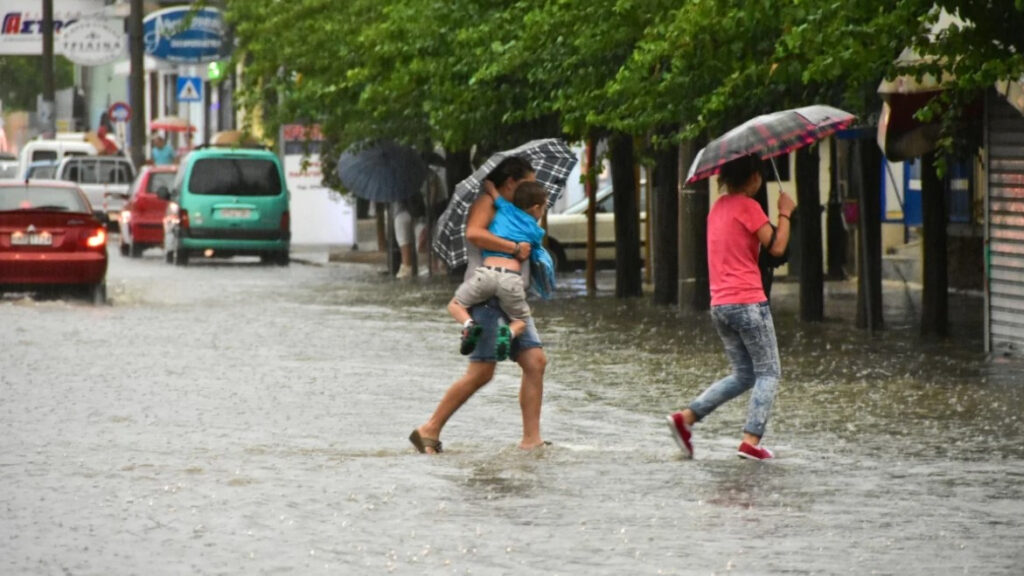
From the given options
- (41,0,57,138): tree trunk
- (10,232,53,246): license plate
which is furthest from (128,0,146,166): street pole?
(10,232,53,246): license plate

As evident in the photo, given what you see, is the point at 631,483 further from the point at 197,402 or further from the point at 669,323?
the point at 669,323

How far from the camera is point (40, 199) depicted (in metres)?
26.1

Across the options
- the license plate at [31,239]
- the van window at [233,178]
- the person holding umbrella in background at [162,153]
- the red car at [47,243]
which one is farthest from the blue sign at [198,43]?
the license plate at [31,239]

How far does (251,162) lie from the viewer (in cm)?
3691

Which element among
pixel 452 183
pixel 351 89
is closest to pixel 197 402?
pixel 351 89

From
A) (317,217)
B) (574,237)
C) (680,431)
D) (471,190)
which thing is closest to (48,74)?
(317,217)

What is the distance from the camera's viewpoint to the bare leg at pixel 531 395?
11953 millimetres

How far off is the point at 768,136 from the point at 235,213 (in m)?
25.0

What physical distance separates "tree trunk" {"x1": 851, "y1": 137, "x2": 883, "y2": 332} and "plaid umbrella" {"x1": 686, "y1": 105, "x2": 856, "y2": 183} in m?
8.56

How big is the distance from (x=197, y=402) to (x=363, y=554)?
6.14 m

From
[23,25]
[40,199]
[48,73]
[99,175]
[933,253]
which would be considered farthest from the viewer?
[23,25]

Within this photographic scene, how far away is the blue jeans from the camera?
11.6 metres

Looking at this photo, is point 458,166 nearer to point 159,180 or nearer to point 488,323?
point 159,180

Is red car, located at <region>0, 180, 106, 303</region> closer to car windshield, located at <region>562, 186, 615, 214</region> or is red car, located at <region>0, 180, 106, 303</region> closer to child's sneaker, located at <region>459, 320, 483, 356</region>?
car windshield, located at <region>562, 186, 615, 214</region>
